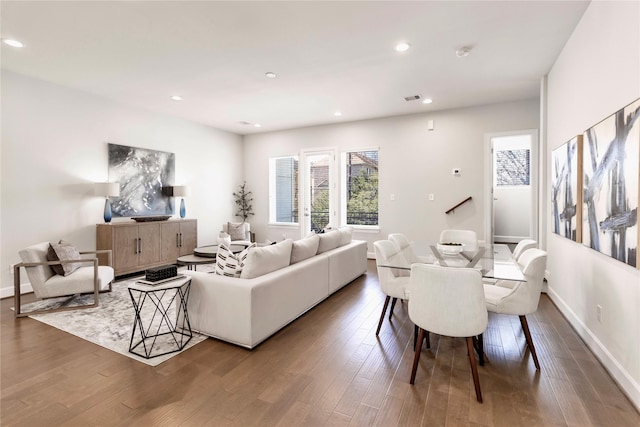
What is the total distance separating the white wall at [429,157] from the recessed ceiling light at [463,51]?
7.21 ft

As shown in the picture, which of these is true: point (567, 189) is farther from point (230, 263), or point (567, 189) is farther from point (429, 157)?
point (230, 263)

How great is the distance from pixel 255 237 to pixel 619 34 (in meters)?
6.95

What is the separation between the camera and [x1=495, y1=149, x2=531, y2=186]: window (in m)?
7.85

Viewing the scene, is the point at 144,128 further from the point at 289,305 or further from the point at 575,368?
the point at 575,368

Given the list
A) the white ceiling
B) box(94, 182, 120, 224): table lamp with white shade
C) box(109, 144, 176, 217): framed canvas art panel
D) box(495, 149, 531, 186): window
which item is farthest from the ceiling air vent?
box(94, 182, 120, 224): table lamp with white shade

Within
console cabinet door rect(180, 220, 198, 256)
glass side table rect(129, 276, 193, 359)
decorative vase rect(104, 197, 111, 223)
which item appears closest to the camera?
glass side table rect(129, 276, 193, 359)

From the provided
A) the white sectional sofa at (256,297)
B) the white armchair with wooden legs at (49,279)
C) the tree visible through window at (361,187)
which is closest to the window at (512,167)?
the tree visible through window at (361,187)

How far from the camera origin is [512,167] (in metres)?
7.98

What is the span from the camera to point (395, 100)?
5.07 metres

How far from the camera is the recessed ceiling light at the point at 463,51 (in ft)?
10.9

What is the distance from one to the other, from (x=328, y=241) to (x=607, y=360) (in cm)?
271

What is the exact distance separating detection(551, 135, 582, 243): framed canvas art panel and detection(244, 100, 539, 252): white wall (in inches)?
69.4

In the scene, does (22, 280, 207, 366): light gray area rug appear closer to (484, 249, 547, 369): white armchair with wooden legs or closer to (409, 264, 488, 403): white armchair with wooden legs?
(409, 264, 488, 403): white armchair with wooden legs

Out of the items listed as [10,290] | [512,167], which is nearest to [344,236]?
[10,290]
